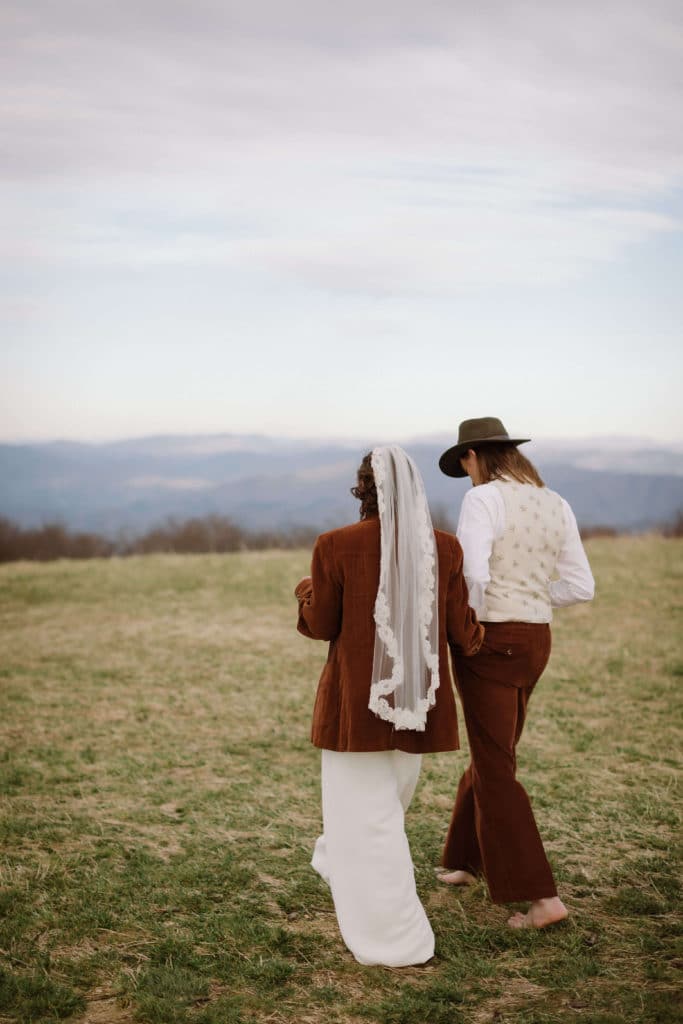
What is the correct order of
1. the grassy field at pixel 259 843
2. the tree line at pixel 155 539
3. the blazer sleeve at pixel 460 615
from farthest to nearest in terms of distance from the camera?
1. the tree line at pixel 155 539
2. the blazer sleeve at pixel 460 615
3. the grassy field at pixel 259 843

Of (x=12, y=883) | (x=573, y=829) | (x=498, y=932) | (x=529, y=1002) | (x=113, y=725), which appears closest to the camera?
(x=529, y=1002)

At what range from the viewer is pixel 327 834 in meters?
4.04

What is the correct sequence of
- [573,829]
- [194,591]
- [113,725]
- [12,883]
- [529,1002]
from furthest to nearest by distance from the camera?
Answer: 1. [194,591]
2. [113,725]
3. [573,829]
4. [12,883]
5. [529,1002]

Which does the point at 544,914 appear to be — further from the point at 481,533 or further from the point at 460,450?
the point at 460,450

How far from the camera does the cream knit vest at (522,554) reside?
4336 mm

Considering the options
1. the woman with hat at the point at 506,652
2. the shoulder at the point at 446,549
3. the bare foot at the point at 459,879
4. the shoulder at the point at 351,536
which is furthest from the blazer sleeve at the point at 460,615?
the bare foot at the point at 459,879

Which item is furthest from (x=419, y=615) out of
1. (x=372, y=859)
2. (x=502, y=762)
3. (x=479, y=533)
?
(x=372, y=859)

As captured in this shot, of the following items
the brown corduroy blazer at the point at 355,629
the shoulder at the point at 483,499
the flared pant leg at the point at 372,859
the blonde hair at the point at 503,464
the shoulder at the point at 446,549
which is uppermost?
the blonde hair at the point at 503,464

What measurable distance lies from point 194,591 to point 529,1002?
1194 centimetres

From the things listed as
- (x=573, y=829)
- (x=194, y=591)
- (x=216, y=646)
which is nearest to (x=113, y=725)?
(x=216, y=646)

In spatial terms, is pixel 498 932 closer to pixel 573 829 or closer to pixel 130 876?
pixel 573 829

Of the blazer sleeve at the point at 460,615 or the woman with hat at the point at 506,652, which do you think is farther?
the woman with hat at the point at 506,652

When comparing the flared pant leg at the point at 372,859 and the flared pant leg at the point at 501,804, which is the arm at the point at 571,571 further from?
the flared pant leg at the point at 372,859

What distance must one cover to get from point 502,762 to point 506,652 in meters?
0.51
